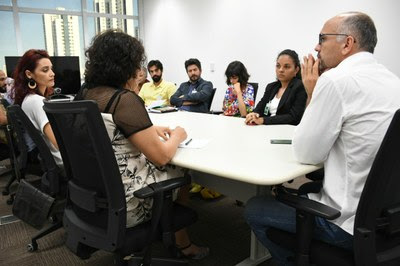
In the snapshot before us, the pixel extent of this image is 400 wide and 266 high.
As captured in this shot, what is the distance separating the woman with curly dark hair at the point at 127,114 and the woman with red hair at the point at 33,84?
823mm

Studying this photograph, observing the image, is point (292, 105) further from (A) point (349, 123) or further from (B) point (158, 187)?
(B) point (158, 187)

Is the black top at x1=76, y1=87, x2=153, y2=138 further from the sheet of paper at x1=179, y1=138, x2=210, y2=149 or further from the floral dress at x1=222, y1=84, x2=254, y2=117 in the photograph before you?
the floral dress at x1=222, y1=84, x2=254, y2=117

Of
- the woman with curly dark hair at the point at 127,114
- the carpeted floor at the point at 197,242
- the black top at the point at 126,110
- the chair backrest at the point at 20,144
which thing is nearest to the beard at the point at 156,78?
the carpeted floor at the point at 197,242

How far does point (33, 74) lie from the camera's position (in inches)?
88.7

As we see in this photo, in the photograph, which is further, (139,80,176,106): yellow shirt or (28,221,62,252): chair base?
(139,80,176,106): yellow shirt

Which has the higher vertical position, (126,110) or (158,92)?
(126,110)

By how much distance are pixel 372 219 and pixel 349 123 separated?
1.08ft

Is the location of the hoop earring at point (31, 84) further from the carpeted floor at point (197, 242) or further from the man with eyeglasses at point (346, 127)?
the man with eyeglasses at point (346, 127)

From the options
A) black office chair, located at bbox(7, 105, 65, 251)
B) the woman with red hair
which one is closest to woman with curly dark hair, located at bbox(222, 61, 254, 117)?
the woman with red hair

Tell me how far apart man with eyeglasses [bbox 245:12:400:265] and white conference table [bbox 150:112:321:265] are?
136mm

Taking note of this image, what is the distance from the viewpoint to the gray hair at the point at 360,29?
51.2 inches

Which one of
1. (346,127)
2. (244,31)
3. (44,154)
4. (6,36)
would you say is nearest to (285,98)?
(346,127)

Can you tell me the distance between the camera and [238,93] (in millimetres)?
3672

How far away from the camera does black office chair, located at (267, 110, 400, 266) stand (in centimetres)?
95
